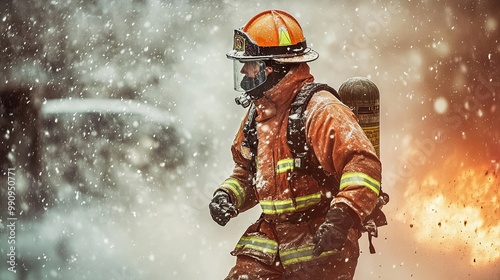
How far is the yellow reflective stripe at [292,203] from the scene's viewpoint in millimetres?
4246

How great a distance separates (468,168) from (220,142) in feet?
8.17

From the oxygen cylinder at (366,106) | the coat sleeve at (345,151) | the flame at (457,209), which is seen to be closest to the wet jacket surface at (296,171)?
the coat sleeve at (345,151)

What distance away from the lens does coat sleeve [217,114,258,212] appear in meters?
4.59

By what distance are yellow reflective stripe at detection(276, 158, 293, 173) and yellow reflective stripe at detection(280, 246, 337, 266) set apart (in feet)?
1.51

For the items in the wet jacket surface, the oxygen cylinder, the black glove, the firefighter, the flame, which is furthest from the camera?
the flame

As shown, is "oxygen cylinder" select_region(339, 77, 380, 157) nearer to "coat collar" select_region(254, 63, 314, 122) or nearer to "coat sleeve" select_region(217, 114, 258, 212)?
"coat collar" select_region(254, 63, 314, 122)

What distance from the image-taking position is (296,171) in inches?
165

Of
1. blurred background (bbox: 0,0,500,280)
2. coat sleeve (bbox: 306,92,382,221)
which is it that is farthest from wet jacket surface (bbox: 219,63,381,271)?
blurred background (bbox: 0,0,500,280)

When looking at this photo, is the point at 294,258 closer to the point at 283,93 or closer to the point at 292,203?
the point at 292,203

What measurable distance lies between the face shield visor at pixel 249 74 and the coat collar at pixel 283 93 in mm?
88

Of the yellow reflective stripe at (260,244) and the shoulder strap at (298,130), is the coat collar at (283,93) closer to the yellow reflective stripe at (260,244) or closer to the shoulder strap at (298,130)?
the shoulder strap at (298,130)

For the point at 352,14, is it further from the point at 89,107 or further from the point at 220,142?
the point at 89,107

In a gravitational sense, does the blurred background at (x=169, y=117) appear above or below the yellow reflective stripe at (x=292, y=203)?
above

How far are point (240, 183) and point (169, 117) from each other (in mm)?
2131
